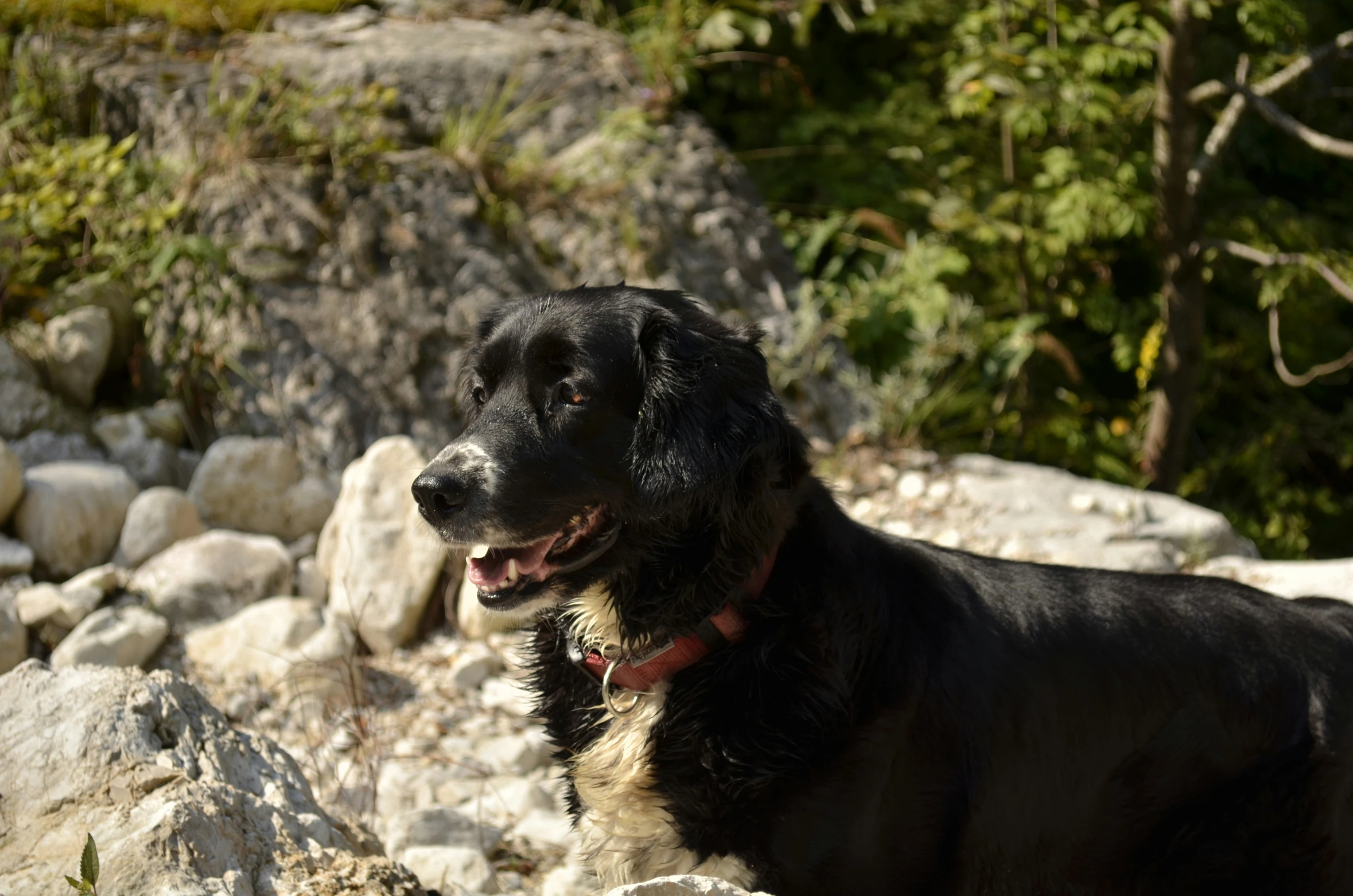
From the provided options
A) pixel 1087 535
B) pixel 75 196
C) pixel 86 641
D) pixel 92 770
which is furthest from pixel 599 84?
pixel 92 770

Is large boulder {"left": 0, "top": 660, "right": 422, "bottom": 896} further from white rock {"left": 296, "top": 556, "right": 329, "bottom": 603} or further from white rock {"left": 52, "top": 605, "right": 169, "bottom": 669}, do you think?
white rock {"left": 296, "top": 556, "right": 329, "bottom": 603}

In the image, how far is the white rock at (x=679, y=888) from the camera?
6.03 ft

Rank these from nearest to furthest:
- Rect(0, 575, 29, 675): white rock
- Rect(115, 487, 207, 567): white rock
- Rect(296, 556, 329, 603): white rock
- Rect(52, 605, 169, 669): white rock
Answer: Rect(0, 575, 29, 675): white rock, Rect(52, 605, 169, 669): white rock, Rect(115, 487, 207, 567): white rock, Rect(296, 556, 329, 603): white rock

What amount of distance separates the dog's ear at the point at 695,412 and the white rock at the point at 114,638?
280 cm

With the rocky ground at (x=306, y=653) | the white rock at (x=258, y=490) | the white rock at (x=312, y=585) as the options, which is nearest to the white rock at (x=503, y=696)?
the rocky ground at (x=306, y=653)

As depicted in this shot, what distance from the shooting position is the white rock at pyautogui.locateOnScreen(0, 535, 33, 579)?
186 inches

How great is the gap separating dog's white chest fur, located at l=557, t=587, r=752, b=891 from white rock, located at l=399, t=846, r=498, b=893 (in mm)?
669

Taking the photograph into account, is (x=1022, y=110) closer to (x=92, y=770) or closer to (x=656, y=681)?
(x=656, y=681)

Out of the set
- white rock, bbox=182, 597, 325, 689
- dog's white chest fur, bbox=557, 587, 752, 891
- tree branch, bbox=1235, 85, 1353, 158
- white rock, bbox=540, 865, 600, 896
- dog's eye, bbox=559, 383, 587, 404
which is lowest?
white rock, bbox=182, 597, 325, 689

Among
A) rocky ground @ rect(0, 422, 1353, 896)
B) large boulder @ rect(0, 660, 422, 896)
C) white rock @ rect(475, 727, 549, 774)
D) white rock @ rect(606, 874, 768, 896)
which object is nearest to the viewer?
white rock @ rect(606, 874, 768, 896)

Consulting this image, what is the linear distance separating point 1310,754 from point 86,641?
159 inches

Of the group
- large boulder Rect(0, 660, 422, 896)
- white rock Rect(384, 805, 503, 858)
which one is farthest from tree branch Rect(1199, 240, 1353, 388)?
→ large boulder Rect(0, 660, 422, 896)

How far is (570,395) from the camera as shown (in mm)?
2475

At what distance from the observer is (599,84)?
7348 millimetres
